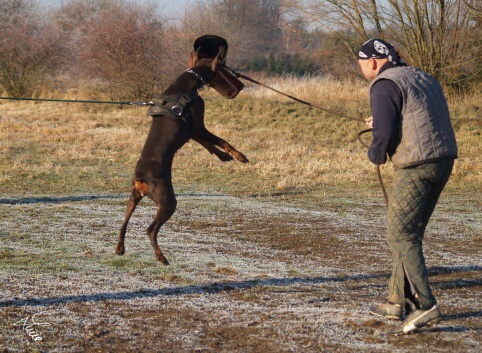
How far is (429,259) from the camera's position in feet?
25.2

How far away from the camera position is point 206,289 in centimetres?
620

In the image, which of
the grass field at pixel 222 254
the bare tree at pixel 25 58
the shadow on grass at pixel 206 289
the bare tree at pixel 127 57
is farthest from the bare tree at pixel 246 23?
the shadow on grass at pixel 206 289

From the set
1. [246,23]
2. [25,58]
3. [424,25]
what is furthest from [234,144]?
[246,23]

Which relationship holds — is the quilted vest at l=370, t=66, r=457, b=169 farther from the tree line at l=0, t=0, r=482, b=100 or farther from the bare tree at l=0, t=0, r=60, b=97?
the bare tree at l=0, t=0, r=60, b=97

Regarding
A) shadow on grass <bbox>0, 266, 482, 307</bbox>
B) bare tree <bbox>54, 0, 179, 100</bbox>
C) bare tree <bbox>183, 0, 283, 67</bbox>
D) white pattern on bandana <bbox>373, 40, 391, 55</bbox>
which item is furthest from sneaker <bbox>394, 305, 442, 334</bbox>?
bare tree <bbox>183, 0, 283, 67</bbox>

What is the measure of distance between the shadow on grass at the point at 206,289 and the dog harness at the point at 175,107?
1.44 metres

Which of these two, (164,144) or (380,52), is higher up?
(380,52)

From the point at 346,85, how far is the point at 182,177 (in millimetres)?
12105

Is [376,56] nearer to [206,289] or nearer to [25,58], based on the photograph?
[206,289]

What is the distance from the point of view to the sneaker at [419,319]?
4.91m

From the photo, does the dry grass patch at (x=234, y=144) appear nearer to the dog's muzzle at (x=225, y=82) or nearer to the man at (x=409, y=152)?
the dog's muzzle at (x=225, y=82)

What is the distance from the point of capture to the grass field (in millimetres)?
4957

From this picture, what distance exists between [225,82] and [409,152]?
1.94 m

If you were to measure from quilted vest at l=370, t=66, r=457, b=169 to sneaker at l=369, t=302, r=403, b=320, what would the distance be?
1041 millimetres
